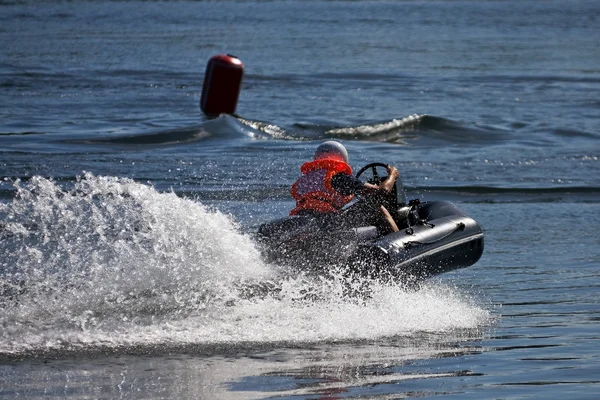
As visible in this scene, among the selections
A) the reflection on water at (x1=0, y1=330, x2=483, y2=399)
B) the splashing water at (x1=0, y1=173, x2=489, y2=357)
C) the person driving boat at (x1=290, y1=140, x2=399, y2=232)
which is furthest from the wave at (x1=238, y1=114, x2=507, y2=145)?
the reflection on water at (x1=0, y1=330, x2=483, y2=399)

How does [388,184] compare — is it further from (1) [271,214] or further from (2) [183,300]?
(1) [271,214]

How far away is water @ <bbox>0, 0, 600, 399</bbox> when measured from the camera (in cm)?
732

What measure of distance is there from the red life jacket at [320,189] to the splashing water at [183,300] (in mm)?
623

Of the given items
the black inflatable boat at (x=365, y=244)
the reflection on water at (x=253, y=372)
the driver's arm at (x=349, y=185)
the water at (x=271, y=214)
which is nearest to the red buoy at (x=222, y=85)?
the water at (x=271, y=214)

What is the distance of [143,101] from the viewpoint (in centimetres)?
2405

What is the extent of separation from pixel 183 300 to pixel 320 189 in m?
1.73

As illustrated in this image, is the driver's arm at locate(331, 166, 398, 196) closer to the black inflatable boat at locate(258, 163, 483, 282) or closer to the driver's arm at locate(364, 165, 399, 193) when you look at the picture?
the driver's arm at locate(364, 165, 399, 193)

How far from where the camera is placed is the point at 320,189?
32.0 ft

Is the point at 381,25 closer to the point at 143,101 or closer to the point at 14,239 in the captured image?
the point at 143,101

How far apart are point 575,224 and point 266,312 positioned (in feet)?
20.5

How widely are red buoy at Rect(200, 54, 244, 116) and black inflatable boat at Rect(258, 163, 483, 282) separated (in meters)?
11.7

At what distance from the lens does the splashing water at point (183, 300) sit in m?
7.94

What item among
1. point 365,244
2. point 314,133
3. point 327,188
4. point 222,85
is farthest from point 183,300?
point 222,85

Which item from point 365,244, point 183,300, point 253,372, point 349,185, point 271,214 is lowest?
point 271,214
